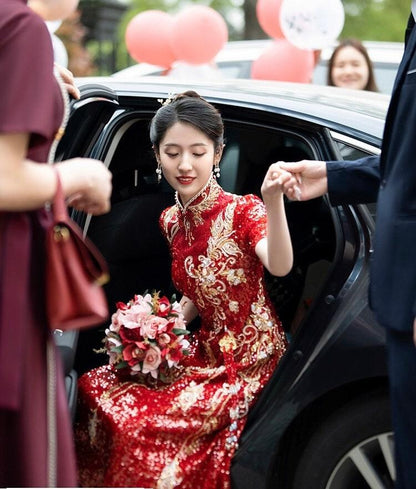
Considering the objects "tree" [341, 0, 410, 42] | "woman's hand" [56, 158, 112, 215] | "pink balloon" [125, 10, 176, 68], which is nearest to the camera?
"woman's hand" [56, 158, 112, 215]

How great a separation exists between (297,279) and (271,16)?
4789mm

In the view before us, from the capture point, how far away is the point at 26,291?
1744mm

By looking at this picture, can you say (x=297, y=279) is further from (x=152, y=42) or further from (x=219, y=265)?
(x=152, y=42)

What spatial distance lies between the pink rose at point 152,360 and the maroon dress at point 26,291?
40.2 inches

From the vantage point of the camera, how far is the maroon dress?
168cm

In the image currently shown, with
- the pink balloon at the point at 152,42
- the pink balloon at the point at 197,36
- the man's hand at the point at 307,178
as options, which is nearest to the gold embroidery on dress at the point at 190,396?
the man's hand at the point at 307,178

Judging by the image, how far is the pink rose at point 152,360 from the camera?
2.90 meters

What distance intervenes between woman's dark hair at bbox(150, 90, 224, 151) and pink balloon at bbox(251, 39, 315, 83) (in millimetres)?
4038

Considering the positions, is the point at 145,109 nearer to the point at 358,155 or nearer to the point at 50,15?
the point at 50,15

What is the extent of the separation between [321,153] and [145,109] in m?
0.73

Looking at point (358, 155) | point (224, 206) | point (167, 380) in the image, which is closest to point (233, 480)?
point (167, 380)

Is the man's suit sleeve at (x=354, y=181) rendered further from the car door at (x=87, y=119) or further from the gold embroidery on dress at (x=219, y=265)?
the car door at (x=87, y=119)

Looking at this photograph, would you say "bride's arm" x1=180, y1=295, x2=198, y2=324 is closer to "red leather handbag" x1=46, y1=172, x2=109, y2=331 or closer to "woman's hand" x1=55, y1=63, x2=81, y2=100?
"woman's hand" x1=55, y1=63, x2=81, y2=100

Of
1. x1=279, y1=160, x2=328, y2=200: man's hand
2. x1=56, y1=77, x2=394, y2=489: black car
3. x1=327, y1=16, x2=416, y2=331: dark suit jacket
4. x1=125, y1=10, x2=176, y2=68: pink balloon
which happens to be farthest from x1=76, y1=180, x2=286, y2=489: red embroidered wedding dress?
x1=125, y1=10, x2=176, y2=68: pink balloon
